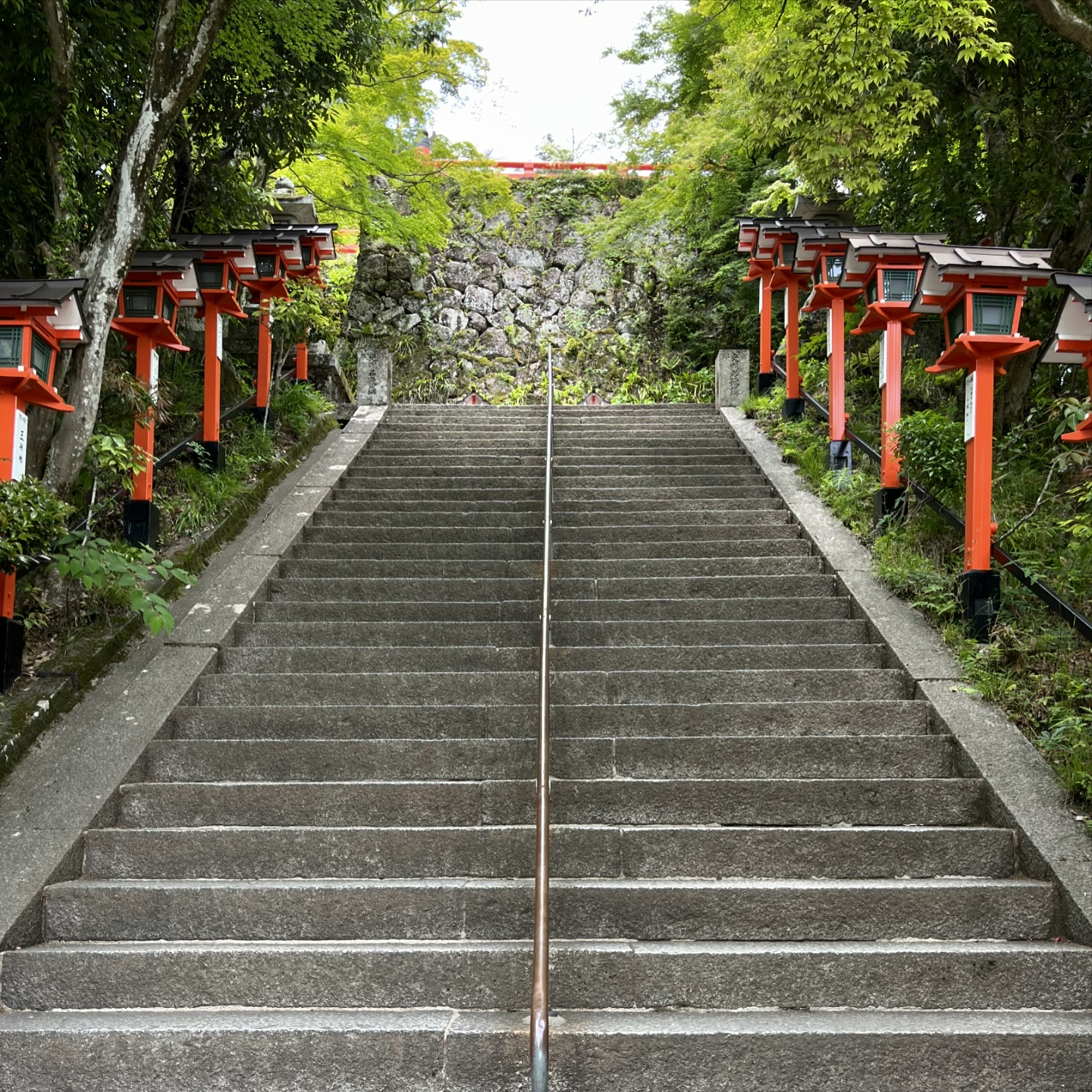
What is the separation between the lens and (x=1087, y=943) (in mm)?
3680

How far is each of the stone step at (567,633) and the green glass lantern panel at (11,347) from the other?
6.43ft

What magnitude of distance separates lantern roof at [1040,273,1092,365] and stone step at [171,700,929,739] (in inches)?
71.9

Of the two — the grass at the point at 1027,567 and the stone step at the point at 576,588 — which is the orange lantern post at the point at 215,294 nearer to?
the stone step at the point at 576,588

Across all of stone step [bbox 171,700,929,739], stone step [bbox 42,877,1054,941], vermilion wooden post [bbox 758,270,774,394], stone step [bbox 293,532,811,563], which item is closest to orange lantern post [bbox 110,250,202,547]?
stone step [bbox 293,532,811,563]

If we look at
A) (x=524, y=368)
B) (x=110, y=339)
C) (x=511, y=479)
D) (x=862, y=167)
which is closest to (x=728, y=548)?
(x=511, y=479)

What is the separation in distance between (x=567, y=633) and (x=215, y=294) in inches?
173

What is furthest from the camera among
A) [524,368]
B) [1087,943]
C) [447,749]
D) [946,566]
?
[524,368]

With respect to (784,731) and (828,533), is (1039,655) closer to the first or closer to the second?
(784,731)

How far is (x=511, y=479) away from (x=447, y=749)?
14.5 feet

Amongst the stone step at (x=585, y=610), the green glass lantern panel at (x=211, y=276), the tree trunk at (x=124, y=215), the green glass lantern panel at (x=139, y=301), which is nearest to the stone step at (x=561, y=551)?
the stone step at (x=585, y=610)

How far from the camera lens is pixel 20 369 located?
4750 millimetres

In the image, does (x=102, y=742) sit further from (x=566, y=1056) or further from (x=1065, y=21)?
(x=1065, y=21)

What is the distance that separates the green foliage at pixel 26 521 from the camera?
4.49 meters

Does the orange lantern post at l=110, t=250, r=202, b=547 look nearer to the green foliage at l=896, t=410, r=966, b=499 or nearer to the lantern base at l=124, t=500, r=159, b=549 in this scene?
the lantern base at l=124, t=500, r=159, b=549
